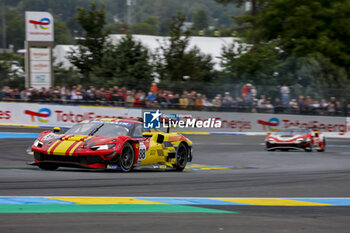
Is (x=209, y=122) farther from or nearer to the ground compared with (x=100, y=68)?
nearer to the ground

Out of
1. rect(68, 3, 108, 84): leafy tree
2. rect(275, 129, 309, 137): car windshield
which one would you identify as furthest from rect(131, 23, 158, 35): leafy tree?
rect(275, 129, 309, 137): car windshield

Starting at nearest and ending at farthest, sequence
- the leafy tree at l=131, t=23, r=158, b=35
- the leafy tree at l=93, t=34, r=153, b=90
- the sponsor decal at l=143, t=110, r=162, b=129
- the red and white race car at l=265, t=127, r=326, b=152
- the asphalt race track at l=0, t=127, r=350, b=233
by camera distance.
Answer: the asphalt race track at l=0, t=127, r=350, b=233 < the sponsor decal at l=143, t=110, r=162, b=129 < the red and white race car at l=265, t=127, r=326, b=152 < the leafy tree at l=93, t=34, r=153, b=90 < the leafy tree at l=131, t=23, r=158, b=35

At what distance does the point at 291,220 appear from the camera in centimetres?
709

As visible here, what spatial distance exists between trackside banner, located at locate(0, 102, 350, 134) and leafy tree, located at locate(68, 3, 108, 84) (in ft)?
39.7

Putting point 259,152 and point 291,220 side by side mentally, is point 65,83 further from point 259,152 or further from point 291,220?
point 291,220

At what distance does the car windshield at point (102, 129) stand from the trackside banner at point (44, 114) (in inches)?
635

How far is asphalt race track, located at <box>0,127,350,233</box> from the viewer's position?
653 cm

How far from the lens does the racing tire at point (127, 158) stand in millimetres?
12028

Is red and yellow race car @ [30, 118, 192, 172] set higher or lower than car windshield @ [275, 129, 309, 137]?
higher

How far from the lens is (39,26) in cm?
3481

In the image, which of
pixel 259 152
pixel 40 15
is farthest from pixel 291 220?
pixel 40 15

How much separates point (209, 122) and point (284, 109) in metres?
3.79

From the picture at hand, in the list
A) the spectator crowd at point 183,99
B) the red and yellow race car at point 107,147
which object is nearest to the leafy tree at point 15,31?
the spectator crowd at point 183,99

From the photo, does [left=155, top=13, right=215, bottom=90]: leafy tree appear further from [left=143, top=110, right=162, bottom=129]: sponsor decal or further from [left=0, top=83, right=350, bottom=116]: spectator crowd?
[left=143, top=110, right=162, bottom=129]: sponsor decal
